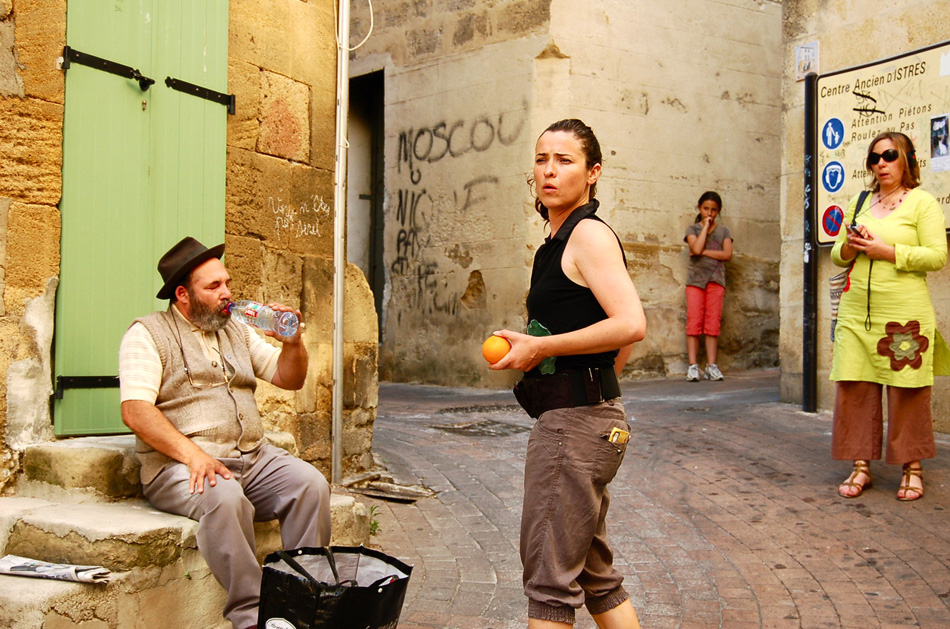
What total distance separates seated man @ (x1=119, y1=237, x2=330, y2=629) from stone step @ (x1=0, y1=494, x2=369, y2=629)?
0.16 m

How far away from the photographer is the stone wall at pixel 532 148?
10.6m

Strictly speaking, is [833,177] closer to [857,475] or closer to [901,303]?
[901,303]

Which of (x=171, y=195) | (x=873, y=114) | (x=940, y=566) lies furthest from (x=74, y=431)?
(x=873, y=114)

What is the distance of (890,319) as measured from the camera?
18.1 ft

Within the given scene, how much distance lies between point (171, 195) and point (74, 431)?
1.20m

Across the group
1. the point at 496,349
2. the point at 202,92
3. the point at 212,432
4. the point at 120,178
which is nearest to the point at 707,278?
the point at 202,92

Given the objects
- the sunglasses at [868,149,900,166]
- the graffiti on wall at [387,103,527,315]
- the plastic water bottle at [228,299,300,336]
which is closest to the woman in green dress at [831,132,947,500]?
the sunglasses at [868,149,900,166]

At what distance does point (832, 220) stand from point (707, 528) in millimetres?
3313

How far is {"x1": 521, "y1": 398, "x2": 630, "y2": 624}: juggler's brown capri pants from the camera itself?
282cm

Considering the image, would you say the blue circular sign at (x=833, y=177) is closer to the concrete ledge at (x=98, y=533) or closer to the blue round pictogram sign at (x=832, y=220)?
the blue round pictogram sign at (x=832, y=220)

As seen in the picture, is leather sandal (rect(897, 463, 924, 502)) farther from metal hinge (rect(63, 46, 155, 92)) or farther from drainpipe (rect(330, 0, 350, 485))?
metal hinge (rect(63, 46, 155, 92))

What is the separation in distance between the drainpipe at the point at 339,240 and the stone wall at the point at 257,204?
0.04 metres

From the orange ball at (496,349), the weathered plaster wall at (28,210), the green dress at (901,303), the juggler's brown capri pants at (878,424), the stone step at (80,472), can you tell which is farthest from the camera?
the juggler's brown capri pants at (878,424)

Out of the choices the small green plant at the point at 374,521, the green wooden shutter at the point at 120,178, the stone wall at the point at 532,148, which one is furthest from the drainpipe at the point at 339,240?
the stone wall at the point at 532,148
